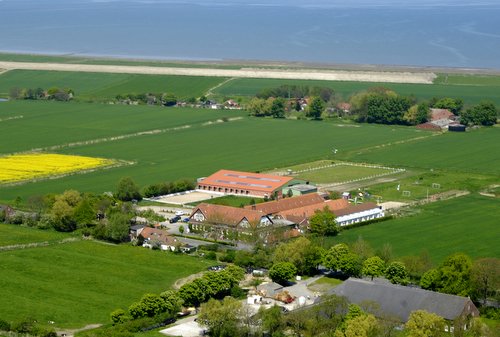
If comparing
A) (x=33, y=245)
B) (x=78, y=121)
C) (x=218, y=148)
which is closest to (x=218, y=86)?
(x=78, y=121)

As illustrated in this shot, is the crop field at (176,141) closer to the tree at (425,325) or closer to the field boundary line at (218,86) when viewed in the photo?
the field boundary line at (218,86)

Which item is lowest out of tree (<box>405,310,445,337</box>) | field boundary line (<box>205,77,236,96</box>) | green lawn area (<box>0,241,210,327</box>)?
green lawn area (<box>0,241,210,327</box>)

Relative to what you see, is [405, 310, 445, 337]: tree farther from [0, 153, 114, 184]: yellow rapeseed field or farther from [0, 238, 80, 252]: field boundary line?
[0, 153, 114, 184]: yellow rapeseed field

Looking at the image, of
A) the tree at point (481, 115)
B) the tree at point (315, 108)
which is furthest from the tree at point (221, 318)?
the tree at point (315, 108)

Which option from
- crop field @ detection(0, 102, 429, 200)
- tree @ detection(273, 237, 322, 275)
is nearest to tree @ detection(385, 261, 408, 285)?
tree @ detection(273, 237, 322, 275)

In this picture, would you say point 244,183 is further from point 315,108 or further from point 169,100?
point 169,100

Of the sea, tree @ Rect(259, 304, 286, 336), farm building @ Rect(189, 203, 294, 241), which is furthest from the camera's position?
the sea
